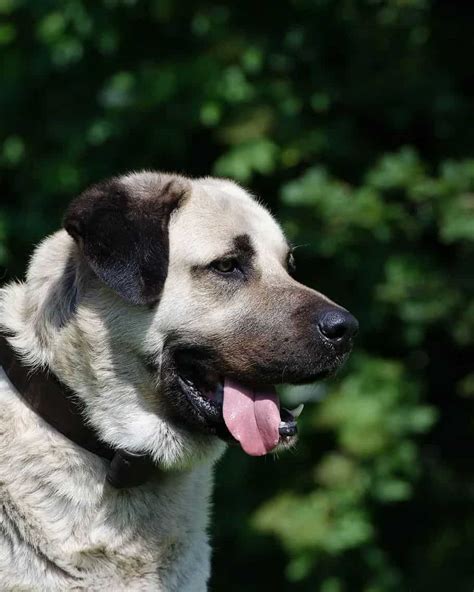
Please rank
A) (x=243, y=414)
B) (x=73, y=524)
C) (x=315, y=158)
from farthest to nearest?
(x=315, y=158) < (x=243, y=414) < (x=73, y=524)

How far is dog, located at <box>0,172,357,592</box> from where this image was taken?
11.9ft

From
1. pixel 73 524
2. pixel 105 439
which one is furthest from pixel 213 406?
pixel 73 524

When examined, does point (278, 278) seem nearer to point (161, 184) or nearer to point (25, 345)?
point (161, 184)

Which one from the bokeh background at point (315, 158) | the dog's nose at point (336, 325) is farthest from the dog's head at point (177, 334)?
the bokeh background at point (315, 158)

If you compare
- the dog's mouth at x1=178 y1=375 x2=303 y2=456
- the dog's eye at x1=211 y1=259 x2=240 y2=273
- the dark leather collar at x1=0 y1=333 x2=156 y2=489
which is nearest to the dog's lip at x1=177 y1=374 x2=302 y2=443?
the dog's mouth at x1=178 y1=375 x2=303 y2=456

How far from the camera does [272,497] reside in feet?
24.8

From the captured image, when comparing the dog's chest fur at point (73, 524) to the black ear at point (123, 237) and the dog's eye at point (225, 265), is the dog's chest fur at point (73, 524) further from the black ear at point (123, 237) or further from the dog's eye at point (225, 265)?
the dog's eye at point (225, 265)

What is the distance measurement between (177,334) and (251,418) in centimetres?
36

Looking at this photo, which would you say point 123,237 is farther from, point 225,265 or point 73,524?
point 73,524

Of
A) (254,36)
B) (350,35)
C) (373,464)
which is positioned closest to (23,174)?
(254,36)

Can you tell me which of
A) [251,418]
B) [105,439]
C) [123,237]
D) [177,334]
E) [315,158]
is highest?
[123,237]

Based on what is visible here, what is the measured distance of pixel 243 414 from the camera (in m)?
3.74

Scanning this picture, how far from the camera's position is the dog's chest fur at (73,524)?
3580 millimetres

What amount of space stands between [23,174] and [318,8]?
2238 mm
